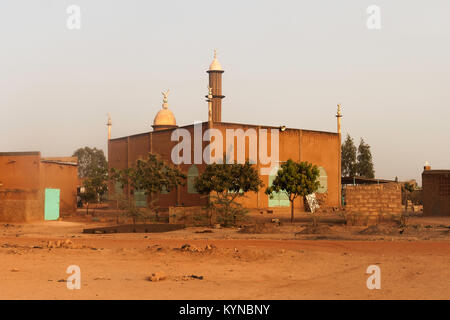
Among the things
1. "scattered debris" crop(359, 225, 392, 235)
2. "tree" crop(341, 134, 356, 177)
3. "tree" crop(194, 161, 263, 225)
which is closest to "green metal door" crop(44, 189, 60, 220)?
"tree" crop(194, 161, 263, 225)

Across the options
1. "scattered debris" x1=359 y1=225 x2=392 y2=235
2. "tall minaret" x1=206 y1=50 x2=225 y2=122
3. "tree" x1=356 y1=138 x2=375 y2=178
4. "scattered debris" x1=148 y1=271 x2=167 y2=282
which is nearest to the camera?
"scattered debris" x1=148 y1=271 x2=167 y2=282

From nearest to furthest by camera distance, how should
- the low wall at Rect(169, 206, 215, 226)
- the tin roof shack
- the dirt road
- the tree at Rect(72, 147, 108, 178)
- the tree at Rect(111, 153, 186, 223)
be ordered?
the dirt road
the low wall at Rect(169, 206, 215, 226)
the tree at Rect(111, 153, 186, 223)
the tin roof shack
the tree at Rect(72, 147, 108, 178)

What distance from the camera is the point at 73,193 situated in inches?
1681

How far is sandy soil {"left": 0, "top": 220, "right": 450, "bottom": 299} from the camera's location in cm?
1042

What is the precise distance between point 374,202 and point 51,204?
66.0 feet

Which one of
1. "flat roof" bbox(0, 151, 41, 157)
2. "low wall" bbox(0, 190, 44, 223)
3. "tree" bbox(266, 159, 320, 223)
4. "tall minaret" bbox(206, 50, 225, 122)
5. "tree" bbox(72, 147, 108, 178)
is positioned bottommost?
"low wall" bbox(0, 190, 44, 223)

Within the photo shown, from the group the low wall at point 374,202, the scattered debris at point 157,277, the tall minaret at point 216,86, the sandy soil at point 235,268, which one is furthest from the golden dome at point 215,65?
the scattered debris at point 157,277

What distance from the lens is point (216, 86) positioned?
55.2 meters

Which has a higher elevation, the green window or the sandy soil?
the green window

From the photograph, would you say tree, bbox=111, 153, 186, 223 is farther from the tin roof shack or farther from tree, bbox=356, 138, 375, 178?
tree, bbox=356, 138, 375, 178

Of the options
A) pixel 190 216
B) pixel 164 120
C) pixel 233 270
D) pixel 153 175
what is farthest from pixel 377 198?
pixel 164 120

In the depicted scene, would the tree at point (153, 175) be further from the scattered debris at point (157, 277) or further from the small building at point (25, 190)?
the scattered debris at point (157, 277)

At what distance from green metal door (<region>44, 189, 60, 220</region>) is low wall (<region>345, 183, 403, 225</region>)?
1863 cm

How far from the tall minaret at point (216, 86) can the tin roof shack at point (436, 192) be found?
2159 centimetres
